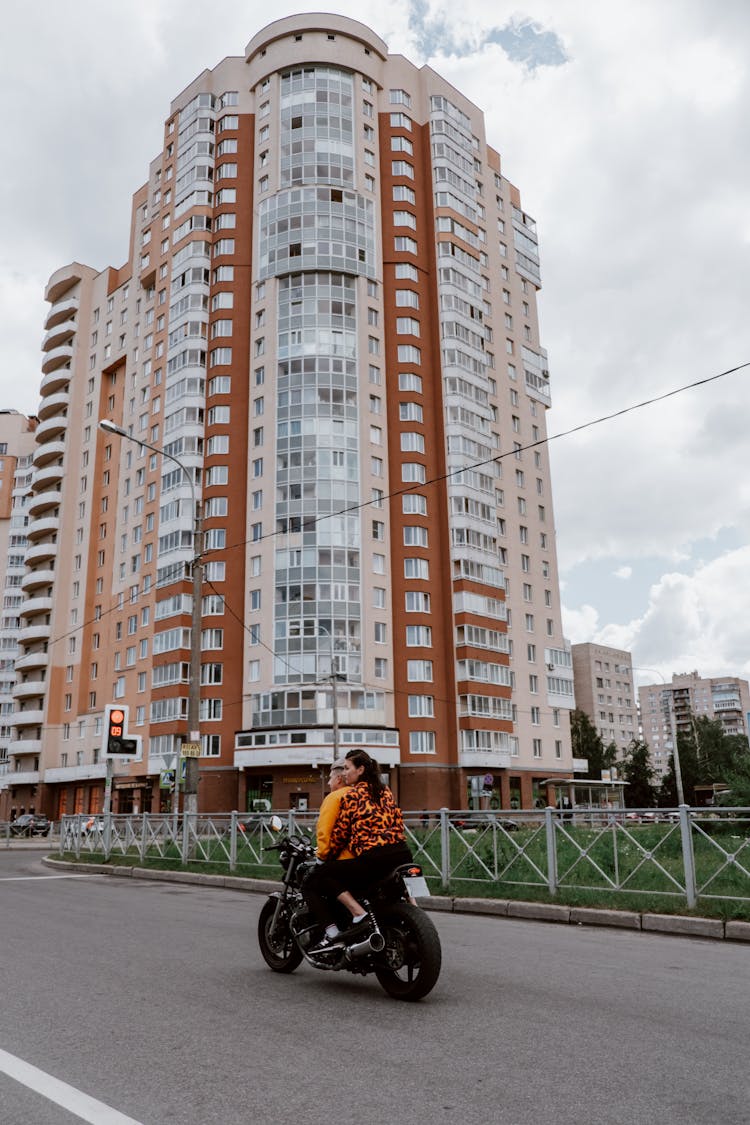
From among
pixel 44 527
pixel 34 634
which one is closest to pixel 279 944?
pixel 34 634

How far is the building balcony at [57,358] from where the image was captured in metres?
75.9

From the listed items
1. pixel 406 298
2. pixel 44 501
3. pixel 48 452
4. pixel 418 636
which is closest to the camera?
pixel 418 636

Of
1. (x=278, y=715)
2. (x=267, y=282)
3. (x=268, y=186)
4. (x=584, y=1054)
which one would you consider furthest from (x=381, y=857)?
(x=268, y=186)

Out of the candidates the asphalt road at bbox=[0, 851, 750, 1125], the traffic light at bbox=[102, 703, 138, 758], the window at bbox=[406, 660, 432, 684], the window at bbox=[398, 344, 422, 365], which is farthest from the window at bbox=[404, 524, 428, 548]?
the asphalt road at bbox=[0, 851, 750, 1125]

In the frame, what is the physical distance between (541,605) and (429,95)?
37.0 meters

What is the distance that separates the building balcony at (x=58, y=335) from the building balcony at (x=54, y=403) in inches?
167

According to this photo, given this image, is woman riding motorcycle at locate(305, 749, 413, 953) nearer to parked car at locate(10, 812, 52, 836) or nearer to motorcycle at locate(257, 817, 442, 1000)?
motorcycle at locate(257, 817, 442, 1000)

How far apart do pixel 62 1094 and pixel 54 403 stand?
77502 millimetres

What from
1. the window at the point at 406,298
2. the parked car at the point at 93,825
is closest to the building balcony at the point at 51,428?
the window at the point at 406,298

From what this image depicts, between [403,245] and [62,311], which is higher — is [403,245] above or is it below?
below

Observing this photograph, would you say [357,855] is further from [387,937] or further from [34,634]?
[34,634]

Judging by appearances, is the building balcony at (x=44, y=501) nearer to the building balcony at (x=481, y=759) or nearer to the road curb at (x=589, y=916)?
the building balcony at (x=481, y=759)

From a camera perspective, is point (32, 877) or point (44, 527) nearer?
point (32, 877)

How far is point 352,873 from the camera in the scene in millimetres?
6258
